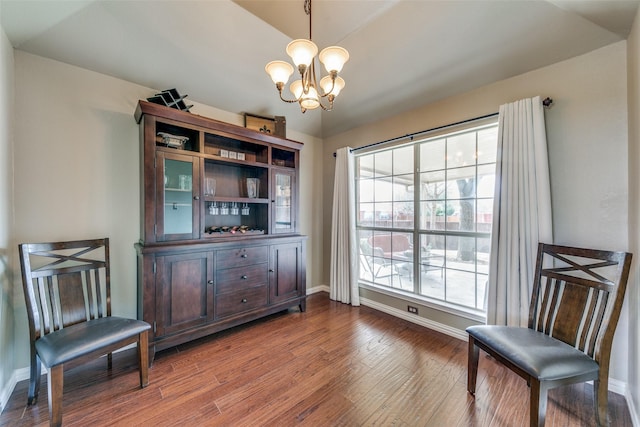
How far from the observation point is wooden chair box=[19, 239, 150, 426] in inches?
58.0

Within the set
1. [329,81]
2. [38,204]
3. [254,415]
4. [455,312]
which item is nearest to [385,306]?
[455,312]

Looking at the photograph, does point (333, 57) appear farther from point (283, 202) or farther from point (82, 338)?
point (82, 338)

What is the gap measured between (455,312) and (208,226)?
9.47 ft

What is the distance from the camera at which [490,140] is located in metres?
2.46

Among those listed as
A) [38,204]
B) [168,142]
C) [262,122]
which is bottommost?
[38,204]

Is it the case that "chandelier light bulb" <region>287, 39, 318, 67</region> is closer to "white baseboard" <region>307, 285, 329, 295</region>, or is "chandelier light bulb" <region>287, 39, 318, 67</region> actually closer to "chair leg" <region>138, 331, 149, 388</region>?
"chair leg" <region>138, 331, 149, 388</region>

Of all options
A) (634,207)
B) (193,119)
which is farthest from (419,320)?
(193,119)

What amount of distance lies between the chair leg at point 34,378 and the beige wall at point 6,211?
0.14 m

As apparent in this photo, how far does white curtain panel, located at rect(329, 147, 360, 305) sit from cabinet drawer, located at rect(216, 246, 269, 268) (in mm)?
1156

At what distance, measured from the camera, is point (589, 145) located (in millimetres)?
1897

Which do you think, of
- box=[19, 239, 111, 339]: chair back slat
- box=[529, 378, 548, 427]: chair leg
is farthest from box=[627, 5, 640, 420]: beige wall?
box=[19, 239, 111, 339]: chair back slat

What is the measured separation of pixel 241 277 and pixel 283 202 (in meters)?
1.06

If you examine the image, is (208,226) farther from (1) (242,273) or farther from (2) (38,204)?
(2) (38,204)

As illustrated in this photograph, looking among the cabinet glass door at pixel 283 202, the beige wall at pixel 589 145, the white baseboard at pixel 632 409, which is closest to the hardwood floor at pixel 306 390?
the white baseboard at pixel 632 409
